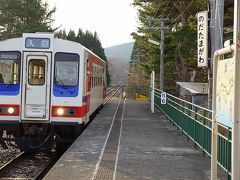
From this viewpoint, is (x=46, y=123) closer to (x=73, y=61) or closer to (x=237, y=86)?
(x=73, y=61)

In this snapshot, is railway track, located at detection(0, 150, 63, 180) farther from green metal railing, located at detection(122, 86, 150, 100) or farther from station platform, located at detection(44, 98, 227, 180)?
green metal railing, located at detection(122, 86, 150, 100)

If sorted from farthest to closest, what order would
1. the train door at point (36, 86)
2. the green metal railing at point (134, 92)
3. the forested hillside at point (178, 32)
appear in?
1. the green metal railing at point (134, 92)
2. the forested hillside at point (178, 32)
3. the train door at point (36, 86)

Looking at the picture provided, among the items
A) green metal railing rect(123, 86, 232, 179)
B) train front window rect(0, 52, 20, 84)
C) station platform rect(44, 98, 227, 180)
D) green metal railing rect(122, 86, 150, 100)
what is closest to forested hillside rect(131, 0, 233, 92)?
green metal railing rect(122, 86, 150, 100)

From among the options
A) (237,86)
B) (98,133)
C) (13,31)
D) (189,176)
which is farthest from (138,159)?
(13,31)

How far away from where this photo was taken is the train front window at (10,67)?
1282 centimetres

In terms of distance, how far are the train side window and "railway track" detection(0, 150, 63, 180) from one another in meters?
2.07

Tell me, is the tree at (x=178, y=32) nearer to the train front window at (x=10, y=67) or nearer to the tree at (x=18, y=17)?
the tree at (x=18, y=17)

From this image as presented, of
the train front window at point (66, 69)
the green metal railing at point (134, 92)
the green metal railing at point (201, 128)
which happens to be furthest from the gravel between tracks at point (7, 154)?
the green metal railing at point (134, 92)

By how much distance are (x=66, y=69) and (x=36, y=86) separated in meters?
0.92

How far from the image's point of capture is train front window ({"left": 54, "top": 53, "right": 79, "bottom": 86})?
1294cm

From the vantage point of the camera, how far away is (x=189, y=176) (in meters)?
8.52

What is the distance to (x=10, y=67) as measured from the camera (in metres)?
12.9

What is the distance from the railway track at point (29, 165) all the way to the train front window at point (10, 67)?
2.07 metres

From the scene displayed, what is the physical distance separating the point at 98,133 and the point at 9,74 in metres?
3.18
